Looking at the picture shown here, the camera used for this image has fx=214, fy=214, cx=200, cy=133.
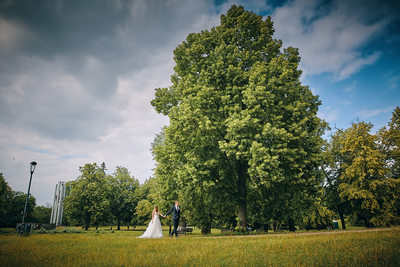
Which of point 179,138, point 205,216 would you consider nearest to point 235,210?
point 205,216

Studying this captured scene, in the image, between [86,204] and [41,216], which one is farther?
[41,216]

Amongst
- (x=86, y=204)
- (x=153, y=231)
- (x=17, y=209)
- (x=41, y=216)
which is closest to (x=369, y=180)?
(x=153, y=231)

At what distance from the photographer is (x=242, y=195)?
1798 cm

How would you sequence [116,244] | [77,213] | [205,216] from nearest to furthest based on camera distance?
[116,244] → [205,216] → [77,213]

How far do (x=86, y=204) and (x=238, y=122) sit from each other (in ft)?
128

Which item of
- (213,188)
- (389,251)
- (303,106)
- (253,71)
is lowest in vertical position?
(389,251)

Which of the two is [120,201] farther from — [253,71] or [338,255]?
[338,255]

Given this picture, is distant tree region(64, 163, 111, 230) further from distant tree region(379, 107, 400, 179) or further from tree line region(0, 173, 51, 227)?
distant tree region(379, 107, 400, 179)

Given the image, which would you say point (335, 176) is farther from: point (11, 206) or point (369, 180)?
point (11, 206)

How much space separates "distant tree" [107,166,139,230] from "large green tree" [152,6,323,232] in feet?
121

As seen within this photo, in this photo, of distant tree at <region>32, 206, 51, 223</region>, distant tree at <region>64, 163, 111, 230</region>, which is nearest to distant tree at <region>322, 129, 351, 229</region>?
distant tree at <region>64, 163, 111, 230</region>

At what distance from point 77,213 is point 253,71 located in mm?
41513

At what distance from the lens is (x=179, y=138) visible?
1666 cm

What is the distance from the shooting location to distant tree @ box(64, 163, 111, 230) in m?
40.5
